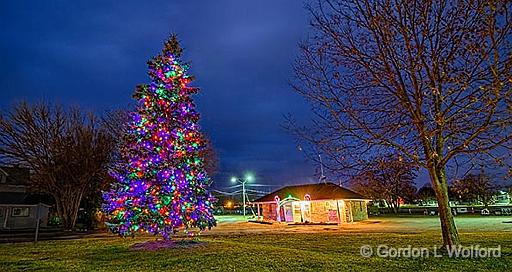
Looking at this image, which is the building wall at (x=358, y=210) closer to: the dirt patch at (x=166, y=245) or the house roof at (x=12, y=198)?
the dirt patch at (x=166, y=245)

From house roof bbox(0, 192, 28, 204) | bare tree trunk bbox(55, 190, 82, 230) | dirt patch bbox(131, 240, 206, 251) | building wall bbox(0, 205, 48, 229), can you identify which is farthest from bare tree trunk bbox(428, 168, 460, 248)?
house roof bbox(0, 192, 28, 204)

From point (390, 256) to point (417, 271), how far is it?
1.77 meters

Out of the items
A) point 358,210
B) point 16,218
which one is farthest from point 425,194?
point 16,218

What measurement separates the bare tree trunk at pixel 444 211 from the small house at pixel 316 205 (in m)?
20.7

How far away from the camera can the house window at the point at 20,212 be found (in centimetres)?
3017

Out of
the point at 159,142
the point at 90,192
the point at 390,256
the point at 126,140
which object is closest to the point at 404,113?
the point at 390,256

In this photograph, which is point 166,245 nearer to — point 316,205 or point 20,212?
point 316,205

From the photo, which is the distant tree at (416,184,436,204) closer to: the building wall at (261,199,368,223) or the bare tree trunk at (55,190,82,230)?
the building wall at (261,199,368,223)

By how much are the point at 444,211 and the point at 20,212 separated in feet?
117

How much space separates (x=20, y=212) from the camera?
1205 inches

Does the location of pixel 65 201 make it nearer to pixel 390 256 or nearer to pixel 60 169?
pixel 60 169

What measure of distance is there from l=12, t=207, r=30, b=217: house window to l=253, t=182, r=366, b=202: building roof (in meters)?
24.0

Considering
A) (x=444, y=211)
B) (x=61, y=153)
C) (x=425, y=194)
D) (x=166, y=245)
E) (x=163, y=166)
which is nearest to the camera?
(x=444, y=211)

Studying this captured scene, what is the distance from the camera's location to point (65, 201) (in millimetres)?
26359
